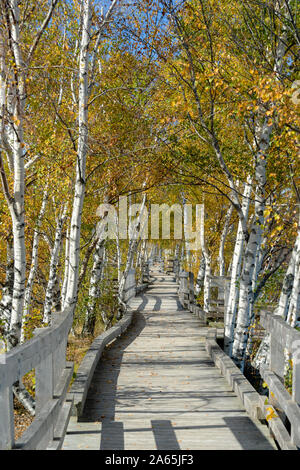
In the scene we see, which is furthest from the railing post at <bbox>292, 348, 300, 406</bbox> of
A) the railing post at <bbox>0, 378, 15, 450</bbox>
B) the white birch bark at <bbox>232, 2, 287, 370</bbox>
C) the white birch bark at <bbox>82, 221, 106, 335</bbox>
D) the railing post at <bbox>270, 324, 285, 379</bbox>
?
the white birch bark at <bbox>82, 221, 106, 335</bbox>

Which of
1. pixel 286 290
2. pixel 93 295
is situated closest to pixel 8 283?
pixel 93 295

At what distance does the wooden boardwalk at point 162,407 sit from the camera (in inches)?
178

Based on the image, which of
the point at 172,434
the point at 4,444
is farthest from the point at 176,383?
the point at 4,444

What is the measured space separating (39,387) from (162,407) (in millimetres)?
2725

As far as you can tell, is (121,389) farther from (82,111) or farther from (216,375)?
(82,111)

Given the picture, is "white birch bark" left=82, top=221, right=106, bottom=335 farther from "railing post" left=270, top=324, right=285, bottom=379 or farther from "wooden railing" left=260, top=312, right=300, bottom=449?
"railing post" left=270, top=324, right=285, bottom=379

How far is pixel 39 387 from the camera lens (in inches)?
135

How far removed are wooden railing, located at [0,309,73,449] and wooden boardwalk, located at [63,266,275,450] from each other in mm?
790

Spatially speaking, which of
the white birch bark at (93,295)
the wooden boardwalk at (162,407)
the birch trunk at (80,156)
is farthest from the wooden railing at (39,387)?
the white birch bark at (93,295)

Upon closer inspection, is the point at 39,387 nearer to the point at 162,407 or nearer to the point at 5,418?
the point at 5,418

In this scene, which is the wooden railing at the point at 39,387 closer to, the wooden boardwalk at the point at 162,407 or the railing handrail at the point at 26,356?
the railing handrail at the point at 26,356

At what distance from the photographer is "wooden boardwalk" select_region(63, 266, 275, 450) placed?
453cm

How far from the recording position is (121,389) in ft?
21.4

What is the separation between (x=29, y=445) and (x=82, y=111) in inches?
242
